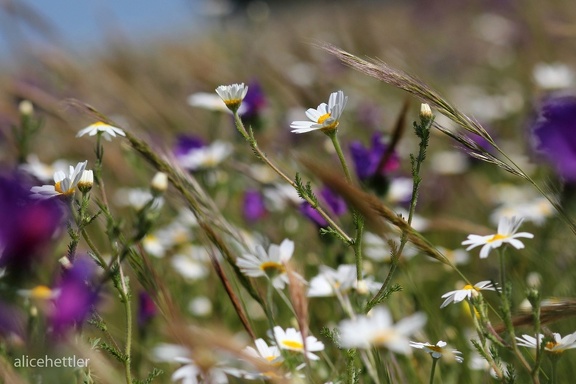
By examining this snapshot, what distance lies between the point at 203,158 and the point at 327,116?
584 mm

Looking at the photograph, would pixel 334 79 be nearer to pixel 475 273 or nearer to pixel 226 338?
pixel 475 273

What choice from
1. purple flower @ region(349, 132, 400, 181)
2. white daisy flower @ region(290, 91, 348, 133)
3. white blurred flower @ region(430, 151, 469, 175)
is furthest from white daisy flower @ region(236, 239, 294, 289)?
white blurred flower @ region(430, 151, 469, 175)

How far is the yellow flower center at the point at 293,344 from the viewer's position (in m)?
0.60

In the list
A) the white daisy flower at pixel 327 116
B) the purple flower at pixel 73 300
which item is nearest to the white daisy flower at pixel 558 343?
the white daisy flower at pixel 327 116

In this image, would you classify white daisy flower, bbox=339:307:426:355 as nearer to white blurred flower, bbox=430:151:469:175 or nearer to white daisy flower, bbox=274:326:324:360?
white daisy flower, bbox=274:326:324:360

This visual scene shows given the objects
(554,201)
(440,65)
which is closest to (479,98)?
(440,65)

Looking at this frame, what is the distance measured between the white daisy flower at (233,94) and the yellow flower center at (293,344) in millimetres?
218

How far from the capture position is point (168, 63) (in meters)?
3.26

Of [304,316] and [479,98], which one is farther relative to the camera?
[479,98]

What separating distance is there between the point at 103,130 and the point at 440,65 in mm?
2977

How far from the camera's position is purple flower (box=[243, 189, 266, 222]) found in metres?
1.29

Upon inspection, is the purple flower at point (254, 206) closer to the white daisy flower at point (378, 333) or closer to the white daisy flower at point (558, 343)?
the white daisy flower at point (558, 343)

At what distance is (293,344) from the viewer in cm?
61

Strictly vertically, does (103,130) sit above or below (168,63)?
above
